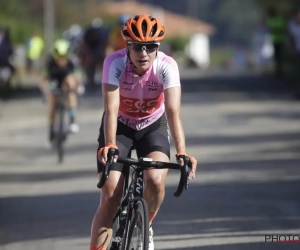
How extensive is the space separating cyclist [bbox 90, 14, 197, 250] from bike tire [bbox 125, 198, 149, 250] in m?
0.16

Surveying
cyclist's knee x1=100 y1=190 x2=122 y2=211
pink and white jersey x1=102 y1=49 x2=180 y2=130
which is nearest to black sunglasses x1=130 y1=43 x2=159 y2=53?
pink and white jersey x1=102 y1=49 x2=180 y2=130

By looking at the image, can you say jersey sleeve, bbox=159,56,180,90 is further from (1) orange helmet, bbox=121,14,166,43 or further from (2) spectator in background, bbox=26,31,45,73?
(2) spectator in background, bbox=26,31,45,73

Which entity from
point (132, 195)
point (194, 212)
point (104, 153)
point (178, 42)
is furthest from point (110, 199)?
point (178, 42)

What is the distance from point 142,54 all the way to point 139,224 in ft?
3.86

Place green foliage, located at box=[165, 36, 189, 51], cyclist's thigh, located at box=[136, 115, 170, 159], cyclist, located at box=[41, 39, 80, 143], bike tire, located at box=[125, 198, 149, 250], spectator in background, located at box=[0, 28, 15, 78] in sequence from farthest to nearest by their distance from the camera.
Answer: green foliage, located at box=[165, 36, 189, 51]
spectator in background, located at box=[0, 28, 15, 78]
cyclist, located at box=[41, 39, 80, 143]
cyclist's thigh, located at box=[136, 115, 170, 159]
bike tire, located at box=[125, 198, 149, 250]

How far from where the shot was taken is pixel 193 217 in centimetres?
1024

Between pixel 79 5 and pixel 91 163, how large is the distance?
262ft

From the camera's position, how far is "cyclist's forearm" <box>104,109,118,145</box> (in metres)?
6.89

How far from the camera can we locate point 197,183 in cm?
1271

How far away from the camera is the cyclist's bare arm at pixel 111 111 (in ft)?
22.7

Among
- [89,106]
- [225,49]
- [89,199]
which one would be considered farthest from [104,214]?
[225,49]

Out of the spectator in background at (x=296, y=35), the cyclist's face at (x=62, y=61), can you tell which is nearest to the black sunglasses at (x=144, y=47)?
the cyclist's face at (x=62, y=61)

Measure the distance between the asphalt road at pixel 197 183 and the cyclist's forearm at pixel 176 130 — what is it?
1.92 metres

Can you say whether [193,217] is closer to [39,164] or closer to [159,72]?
[159,72]
